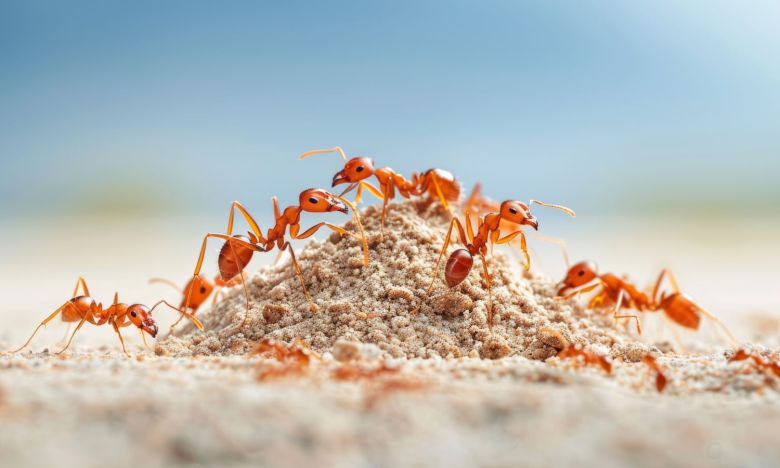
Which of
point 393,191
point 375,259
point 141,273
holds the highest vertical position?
point 393,191

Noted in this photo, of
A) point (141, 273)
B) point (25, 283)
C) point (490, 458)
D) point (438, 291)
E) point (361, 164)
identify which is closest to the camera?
point (490, 458)

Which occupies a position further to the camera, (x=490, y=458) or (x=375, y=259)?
(x=375, y=259)

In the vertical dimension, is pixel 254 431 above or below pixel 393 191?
below

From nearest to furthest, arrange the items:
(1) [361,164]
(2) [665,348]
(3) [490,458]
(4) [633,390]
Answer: (3) [490,458] < (4) [633,390] < (1) [361,164] < (2) [665,348]

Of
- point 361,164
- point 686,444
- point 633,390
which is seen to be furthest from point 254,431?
point 361,164

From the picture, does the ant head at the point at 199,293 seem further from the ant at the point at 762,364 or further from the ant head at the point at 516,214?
the ant at the point at 762,364

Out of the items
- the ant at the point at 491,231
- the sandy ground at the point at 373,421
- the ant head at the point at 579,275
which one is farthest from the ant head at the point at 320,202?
the ant head at the point at 579,275

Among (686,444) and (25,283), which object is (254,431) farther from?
(25,283)
